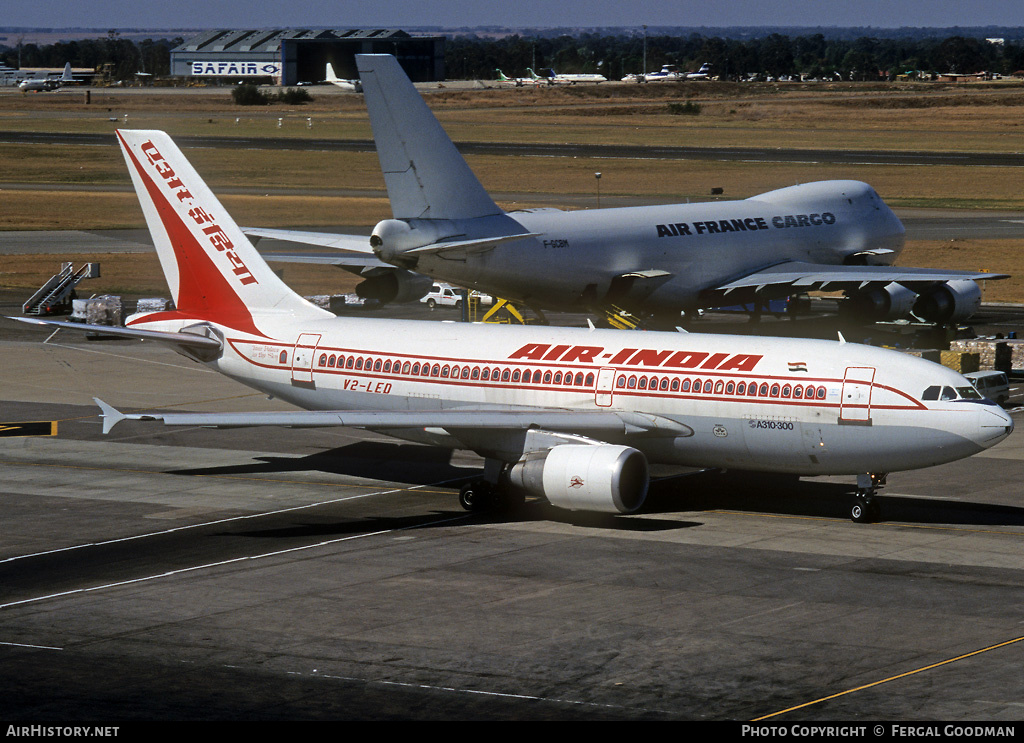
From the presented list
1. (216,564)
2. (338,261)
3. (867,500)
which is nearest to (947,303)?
(338,261)

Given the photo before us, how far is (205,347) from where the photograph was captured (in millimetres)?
44219

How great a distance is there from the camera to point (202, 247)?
1763 inches

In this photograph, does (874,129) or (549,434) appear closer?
(549,434)

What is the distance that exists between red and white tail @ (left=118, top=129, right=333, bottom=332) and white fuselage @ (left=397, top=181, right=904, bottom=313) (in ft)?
32.3

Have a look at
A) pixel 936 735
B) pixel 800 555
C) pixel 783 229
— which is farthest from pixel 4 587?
pixel 783 229

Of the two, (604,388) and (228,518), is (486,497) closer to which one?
(604,388)

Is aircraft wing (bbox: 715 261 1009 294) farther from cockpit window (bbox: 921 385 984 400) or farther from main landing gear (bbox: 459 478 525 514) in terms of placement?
main landing gear (bbox: 459 478 525 514)

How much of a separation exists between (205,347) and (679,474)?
50.2 ft

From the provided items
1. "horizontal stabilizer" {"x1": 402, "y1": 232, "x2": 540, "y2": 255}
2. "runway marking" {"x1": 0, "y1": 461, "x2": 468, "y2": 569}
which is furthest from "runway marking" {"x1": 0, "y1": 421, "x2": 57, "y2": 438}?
"horizontal stabilizer" {"x1": 402, "y1": 232, "x2": 540, "y2": 255}

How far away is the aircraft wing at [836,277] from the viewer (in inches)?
2424

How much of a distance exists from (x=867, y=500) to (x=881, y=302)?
32103 mm

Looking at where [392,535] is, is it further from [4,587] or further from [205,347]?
[205,347]

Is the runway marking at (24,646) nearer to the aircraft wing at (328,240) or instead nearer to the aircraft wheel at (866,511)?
the aircraft wheel at (866,511)

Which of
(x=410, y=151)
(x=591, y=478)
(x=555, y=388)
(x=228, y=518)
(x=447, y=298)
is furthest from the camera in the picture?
(x=447, y=298)
